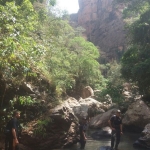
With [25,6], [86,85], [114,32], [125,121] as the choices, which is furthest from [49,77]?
[114,32]

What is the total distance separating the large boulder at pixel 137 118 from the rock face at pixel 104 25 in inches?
1196

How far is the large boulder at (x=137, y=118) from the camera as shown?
14172mm

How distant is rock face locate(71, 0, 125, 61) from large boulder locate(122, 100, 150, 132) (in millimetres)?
30384

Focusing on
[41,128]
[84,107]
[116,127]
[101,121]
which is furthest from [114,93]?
[41,128]

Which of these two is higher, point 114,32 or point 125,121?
point 114,32

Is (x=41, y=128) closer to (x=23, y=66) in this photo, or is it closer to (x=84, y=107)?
(x=23, y=66)

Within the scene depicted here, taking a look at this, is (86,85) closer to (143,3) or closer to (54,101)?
(143,3)

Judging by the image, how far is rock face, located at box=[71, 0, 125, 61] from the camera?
47281 millimetres

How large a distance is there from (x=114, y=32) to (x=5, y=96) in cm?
4288

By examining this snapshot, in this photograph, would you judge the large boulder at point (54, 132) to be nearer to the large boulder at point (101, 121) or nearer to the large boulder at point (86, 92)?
the large boulder at point (101, 121)

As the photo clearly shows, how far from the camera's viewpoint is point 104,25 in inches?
2028

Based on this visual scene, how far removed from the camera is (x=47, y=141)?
9211 mm

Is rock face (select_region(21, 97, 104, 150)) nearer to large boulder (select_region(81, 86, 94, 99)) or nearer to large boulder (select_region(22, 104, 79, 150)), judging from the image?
large boulder (select_region(22, 104, 79, 150))

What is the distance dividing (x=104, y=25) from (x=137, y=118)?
39883 millimetres
